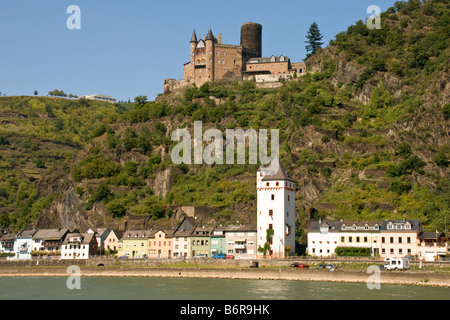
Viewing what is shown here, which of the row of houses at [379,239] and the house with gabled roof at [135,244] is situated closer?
the row of houses at [379,239]

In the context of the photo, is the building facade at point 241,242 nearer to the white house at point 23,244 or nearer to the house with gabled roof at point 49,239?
the house with gabled roof at point 49,239

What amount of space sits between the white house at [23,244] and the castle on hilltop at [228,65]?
44516 millimetres

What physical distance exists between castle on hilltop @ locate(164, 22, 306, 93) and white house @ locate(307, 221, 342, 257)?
165 ft

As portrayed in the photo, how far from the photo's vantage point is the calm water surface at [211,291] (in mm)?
49719

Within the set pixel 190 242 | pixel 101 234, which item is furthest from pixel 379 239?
pixel 101 234

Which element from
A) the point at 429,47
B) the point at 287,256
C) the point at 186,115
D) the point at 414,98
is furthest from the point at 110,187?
the point at 429,47

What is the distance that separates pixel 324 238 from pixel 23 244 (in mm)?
44794

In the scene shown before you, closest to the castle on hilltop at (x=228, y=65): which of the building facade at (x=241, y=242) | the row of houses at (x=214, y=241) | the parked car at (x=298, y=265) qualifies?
the row of houses at (x=214, y=241)

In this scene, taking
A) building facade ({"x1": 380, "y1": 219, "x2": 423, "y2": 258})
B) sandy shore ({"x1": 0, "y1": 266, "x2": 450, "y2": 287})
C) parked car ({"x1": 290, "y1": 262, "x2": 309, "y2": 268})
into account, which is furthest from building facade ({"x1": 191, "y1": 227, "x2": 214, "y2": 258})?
building facade ({"x1": 380, "y1": 219, "x2": 423, "y2": 258})

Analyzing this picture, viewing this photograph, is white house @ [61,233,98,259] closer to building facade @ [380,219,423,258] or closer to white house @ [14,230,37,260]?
white house @ [14,230,37,260]

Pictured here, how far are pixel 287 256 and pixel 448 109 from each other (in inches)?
1495

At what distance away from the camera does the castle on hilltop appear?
126 meters
